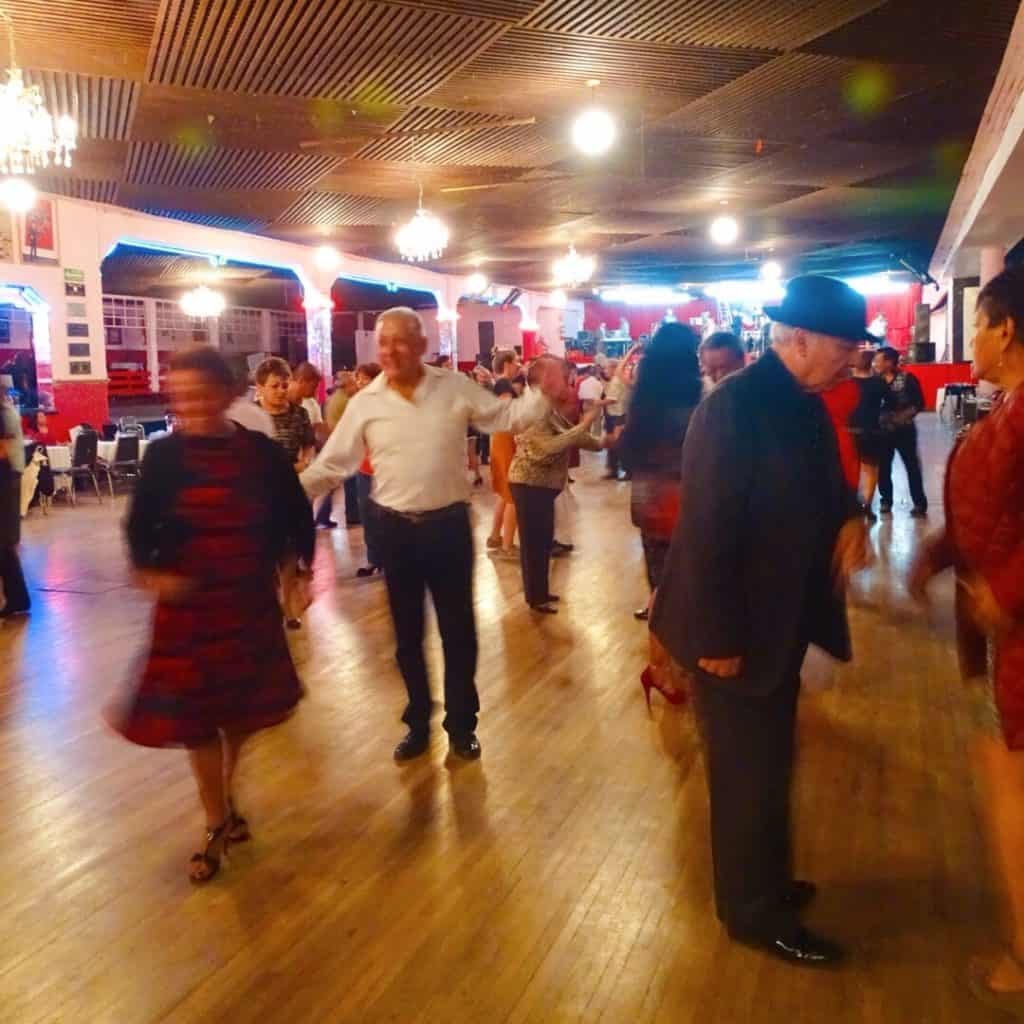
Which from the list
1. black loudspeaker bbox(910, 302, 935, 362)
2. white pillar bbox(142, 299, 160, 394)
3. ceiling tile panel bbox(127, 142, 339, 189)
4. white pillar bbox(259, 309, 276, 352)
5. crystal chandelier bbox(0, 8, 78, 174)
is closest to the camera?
crystal chandelier bbox(0, 8, 78, 174)

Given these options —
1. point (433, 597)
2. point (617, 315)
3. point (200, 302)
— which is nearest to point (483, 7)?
point (433, 597)

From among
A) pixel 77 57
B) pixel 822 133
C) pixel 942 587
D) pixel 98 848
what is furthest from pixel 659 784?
pixel 822 133

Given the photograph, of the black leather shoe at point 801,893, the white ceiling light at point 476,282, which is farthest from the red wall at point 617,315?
the black leather shoe at point 801,893

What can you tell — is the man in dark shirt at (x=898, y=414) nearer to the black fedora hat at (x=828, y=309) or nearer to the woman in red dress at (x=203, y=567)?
the black fedora hat at (x=828, y=309)

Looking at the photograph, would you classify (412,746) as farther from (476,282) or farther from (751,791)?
(476,282)

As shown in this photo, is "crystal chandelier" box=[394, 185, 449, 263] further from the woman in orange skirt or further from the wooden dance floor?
the wooden dance floor

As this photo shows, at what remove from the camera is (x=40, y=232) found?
10211mm

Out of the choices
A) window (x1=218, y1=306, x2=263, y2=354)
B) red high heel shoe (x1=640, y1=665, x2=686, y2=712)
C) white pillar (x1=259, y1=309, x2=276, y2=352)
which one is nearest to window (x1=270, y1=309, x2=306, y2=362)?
white pillar (x1=259, y1=309, x2=276, y2=352)

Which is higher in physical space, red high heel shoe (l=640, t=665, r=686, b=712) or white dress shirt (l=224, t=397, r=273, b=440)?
white dress shirt (l=224, t=397, r=273, b=440)

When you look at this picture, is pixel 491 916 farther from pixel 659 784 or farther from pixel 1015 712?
pixel 1015 712

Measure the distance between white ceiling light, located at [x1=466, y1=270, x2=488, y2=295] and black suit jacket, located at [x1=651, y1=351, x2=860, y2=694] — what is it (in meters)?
18.0

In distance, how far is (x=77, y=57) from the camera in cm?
596

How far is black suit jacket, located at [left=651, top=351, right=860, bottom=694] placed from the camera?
199 cm

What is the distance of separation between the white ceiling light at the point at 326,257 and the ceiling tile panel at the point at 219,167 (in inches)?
191
